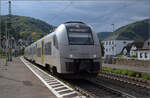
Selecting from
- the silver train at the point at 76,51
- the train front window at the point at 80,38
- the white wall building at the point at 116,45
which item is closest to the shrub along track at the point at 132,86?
the silver train at the point at 76,51

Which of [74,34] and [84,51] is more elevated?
[74,34]

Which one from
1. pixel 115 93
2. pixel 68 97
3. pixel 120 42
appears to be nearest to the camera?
pixel 68 97

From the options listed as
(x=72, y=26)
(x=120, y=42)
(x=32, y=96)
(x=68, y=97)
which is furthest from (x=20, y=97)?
(x=120, y=42)

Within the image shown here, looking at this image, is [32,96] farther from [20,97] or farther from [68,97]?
[68,97]

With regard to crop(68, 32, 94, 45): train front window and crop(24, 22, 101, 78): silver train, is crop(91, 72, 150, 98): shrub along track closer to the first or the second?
crop(24, 22, 101, 78): silver train

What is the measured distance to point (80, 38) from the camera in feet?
43.2

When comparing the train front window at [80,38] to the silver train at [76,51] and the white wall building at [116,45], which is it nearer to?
the silver train at [76,51]

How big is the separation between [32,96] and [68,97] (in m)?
1.50

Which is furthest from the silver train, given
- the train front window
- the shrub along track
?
the shrub along track

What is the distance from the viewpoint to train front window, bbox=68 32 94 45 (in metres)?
12.9

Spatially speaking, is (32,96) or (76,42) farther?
(76,42)

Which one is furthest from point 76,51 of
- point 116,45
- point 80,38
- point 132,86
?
point 116,45

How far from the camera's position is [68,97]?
28.4ft

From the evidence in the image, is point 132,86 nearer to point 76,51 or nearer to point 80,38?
point 76,51
